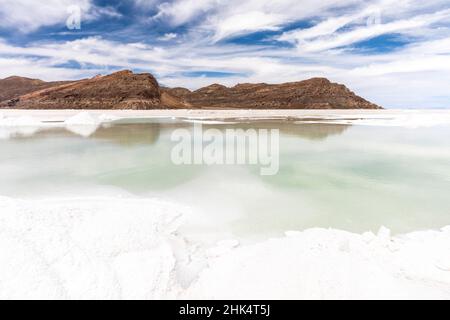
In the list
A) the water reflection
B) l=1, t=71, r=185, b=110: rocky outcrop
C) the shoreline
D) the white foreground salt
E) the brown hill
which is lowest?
the white foreground salt

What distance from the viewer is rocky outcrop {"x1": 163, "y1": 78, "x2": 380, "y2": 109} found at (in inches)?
4705

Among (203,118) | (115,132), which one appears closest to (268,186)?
(115,132)

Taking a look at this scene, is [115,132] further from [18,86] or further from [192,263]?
[18,86]

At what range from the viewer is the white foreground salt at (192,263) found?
2922 mm

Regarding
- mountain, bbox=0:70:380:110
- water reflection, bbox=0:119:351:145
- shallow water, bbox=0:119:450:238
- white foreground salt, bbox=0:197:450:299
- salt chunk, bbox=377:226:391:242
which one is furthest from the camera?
mountain, bbox=0:70:380:110

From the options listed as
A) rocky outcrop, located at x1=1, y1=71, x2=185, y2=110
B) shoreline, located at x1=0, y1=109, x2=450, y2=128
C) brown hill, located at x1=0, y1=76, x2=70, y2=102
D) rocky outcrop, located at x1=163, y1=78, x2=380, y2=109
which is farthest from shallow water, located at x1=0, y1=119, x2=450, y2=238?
brown hill, located at x1=0, y1=76, x2=70, y2=102

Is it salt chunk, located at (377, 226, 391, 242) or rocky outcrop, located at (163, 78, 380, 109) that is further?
rocky outcrop, located at (163, 78, 380, 109)

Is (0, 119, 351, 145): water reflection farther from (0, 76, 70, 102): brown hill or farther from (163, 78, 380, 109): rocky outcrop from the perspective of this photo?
(0, 76, 70, 102): brown hill

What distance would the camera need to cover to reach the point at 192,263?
3502mm

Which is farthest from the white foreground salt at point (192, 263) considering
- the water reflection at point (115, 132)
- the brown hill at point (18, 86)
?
the brown hill at point (18, 86)

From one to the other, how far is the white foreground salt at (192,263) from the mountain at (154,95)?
255ft

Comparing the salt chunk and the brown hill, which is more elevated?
the brown hill
